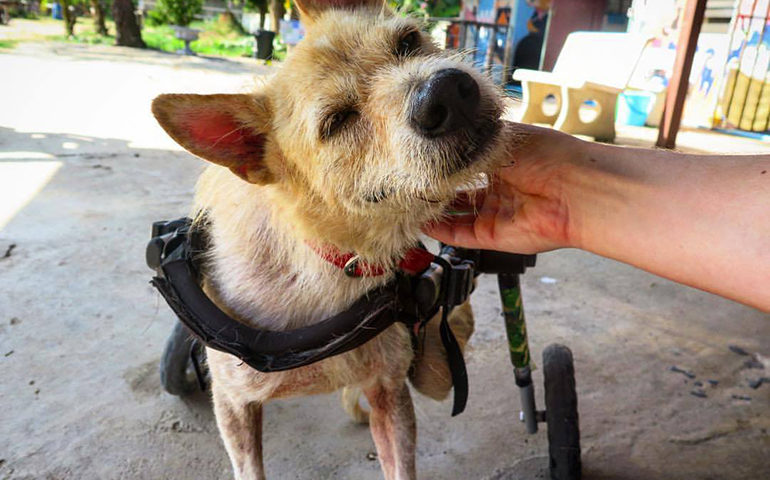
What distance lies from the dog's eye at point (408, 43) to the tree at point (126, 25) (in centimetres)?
2192

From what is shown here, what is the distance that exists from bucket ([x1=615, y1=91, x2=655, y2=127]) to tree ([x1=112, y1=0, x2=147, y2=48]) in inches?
694

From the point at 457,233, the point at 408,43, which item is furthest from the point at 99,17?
the point at 457,233

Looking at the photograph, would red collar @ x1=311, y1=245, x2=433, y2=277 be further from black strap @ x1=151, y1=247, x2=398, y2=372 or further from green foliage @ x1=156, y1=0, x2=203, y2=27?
green foliage @ x1=156, y1=0, x2=203, y2=27

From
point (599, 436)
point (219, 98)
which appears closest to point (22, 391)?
point (219, 98)

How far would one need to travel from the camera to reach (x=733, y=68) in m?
10.0

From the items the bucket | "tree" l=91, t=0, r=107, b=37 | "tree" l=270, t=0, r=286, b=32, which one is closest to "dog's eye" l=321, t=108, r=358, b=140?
the bucket

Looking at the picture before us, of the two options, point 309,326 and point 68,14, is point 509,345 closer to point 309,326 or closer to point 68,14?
point 309,326

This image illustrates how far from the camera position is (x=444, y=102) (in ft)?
4.46

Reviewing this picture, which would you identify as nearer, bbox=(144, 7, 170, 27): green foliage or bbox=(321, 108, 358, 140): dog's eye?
bbox=(321, 108, 358, 140): dog's eye

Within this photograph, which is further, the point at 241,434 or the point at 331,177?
the point at 241,434

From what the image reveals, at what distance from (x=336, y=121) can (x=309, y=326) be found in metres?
0.59

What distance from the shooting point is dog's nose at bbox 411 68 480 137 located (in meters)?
1.34

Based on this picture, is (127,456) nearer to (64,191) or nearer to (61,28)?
(64,191)

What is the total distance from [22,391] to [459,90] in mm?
2438
